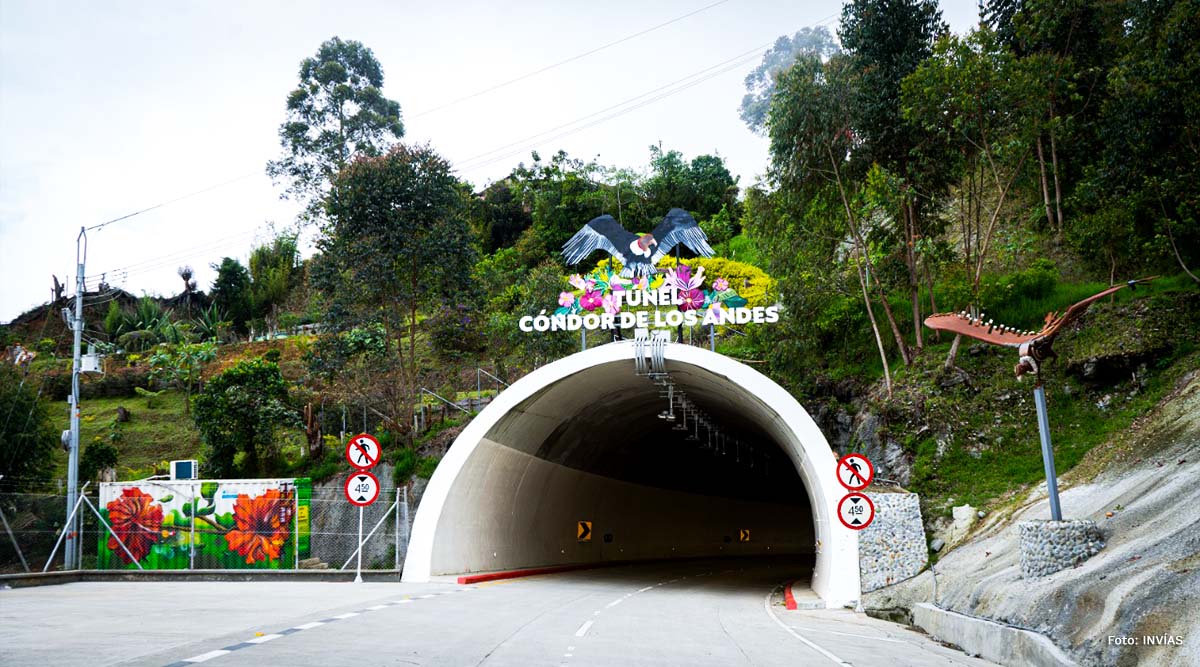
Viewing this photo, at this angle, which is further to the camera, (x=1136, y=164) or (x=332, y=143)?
(x=332, y=143)

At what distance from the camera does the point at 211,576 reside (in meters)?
23.8

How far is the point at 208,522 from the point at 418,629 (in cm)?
1819

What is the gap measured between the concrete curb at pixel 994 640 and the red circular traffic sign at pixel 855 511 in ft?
13.1

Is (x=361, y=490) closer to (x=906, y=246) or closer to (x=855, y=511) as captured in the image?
(x=855, y=511)

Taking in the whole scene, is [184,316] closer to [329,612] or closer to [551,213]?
[551,213]

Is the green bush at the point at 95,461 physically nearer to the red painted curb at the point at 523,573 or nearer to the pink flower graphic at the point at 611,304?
the red painted curb at the point at 523,573

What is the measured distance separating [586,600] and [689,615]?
3.22 meters

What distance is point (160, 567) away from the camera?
27.3 meters

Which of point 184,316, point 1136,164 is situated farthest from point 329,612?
point 184,316

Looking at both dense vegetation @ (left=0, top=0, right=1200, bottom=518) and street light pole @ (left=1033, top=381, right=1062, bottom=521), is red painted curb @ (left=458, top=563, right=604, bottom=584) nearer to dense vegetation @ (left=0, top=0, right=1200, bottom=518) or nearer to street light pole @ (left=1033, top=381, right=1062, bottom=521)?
dense vegetation @ (left=0, top=0, right=1200, bottom=518)

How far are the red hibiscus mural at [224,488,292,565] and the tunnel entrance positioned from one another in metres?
6.78

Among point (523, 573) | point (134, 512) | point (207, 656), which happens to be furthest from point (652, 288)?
point (207, 656)

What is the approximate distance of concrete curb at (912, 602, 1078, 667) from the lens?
10.8m

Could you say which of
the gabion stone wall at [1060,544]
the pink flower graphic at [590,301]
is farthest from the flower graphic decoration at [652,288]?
the gabion stone wall at [1060,544]
